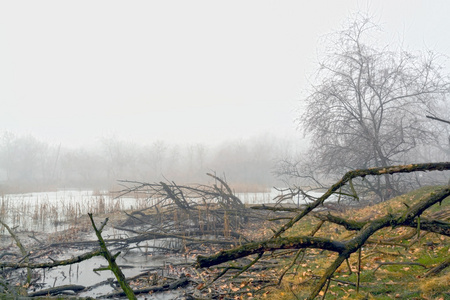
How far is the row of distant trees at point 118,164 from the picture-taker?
48906 mm

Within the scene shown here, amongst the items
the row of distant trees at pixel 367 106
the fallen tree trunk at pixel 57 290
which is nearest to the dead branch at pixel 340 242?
the fallen tree trunk at pixel 57 290

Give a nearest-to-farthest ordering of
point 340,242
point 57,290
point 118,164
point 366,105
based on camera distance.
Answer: point 340,242 < point 57,290 < point 366,105 < point 118,164

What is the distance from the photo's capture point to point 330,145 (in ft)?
45.2

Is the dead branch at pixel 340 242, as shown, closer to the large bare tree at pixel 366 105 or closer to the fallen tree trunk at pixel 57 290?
the fallen tree trunk at pixel 57 290

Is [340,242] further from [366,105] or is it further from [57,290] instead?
[366,105]

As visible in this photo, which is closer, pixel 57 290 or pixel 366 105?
pixel 57 290

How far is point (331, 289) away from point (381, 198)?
938 centimetres

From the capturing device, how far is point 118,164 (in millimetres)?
55500

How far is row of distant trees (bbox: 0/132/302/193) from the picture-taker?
160 feet

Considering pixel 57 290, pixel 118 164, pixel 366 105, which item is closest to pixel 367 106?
pixel 366 105

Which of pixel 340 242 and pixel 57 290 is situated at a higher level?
pixel 340 242

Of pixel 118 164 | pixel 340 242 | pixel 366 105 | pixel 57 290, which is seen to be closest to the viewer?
pixel 340 242

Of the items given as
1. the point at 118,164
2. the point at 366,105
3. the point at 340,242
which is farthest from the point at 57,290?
the point at 118,164

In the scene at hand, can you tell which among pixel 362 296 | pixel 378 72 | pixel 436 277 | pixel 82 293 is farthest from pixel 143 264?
pixel 378 72
